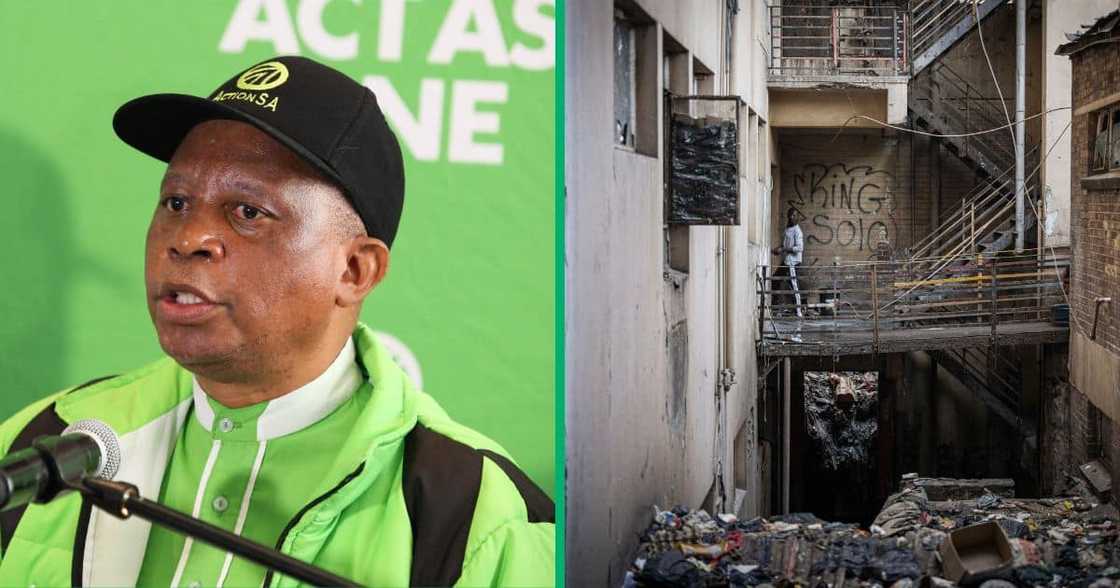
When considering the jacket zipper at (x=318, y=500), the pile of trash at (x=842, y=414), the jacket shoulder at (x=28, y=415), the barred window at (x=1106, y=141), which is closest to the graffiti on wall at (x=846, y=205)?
the pile of trash at (x=842, y=414)

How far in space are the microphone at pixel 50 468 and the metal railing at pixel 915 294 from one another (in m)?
2.11

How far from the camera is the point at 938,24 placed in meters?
3.16

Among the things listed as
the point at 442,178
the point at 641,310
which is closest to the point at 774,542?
the point at 641,310

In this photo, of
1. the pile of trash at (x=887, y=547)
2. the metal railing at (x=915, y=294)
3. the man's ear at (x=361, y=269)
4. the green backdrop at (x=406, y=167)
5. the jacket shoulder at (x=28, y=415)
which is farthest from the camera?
the metal railing at (x=915, y=294)

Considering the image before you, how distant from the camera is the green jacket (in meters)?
2.11

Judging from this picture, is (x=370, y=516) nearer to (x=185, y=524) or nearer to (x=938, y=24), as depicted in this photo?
(x=185, y=524)

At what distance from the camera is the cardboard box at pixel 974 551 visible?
3.02m

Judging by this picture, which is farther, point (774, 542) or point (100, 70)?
point (774, 542)

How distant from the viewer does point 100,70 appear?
2.51 metres

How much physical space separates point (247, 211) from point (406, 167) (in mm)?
471

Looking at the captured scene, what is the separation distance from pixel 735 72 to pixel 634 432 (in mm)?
1058

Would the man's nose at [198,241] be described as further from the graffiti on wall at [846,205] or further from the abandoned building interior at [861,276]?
the graffiti on wall at [846,205]

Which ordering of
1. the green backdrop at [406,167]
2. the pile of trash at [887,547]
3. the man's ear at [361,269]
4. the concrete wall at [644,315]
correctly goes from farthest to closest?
1. the pile of trash at [887,547]
2. the concrete wall at [644,315]
3. the green backdrop at [406,167]
4. the man's ear at [361,269]

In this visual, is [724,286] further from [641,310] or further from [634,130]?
[634,130]
